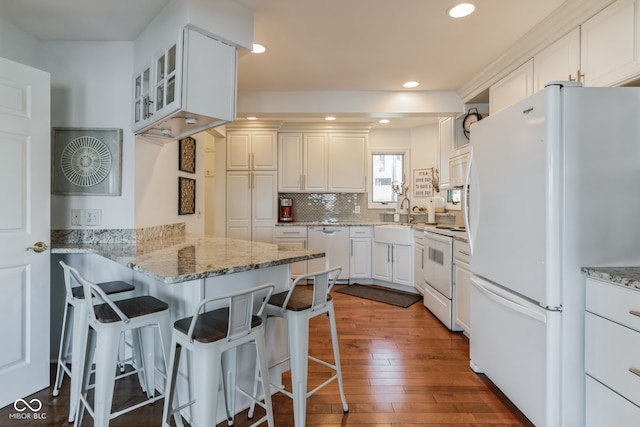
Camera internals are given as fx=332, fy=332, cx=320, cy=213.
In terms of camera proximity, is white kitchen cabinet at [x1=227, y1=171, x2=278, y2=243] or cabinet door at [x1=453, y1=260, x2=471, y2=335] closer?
cabinet door at [x1=453, y1=260, x2=471, y2=335]

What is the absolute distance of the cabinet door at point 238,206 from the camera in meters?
4.75

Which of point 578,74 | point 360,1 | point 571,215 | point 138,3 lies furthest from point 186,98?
point 578,74

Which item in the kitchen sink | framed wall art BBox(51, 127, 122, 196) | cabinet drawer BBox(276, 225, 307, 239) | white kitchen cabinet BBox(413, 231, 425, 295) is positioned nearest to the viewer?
framed wall art BBox(51, 127, 122, 196)

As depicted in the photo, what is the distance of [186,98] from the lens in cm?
178

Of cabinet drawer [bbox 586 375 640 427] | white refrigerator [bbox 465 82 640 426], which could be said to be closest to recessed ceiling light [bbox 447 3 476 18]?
white refrigerator [bbox 465 82 640 426]

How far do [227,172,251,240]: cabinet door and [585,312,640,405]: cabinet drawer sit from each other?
3951 millimetres

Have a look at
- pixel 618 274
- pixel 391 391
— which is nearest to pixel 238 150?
pixel 391 391

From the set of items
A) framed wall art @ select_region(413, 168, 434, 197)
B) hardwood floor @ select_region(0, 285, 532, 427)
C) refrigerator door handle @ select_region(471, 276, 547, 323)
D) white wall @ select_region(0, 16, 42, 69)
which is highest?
white wall @ select_region(0, 16, 42, 69)

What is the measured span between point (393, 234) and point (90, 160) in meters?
3.37

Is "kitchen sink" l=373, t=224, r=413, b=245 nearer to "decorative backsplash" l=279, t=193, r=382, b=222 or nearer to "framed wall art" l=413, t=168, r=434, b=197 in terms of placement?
"decorative backsplash" l=279, t=193, r=382, b=222

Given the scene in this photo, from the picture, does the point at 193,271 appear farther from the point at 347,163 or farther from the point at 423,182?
the point at 423,182

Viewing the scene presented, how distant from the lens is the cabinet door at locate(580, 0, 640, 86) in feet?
5.40

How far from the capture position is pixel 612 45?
5.75 feet

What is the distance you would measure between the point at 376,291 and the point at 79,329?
334 cm
